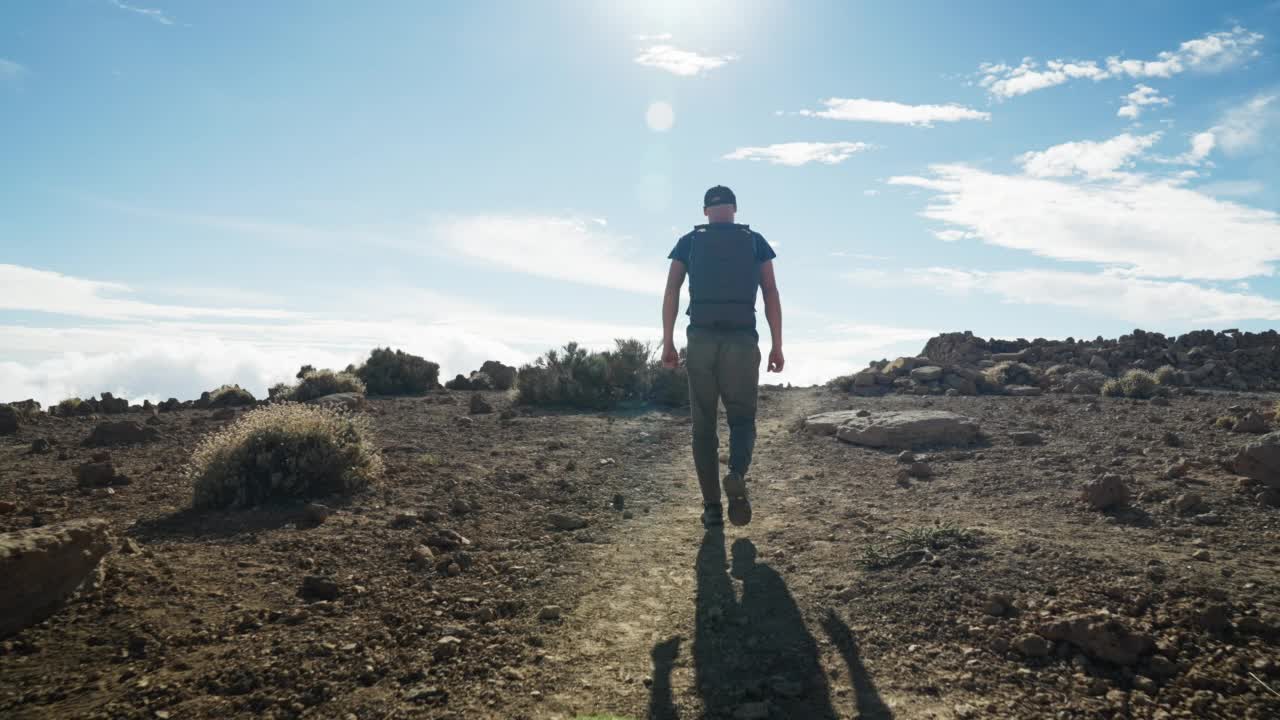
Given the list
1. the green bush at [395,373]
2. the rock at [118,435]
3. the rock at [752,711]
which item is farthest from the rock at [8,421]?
the rock at [752,711]

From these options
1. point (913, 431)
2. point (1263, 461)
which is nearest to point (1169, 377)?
point (913, 431)

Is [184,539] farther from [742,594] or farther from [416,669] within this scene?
[742,594]

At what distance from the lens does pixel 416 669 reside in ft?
9.90

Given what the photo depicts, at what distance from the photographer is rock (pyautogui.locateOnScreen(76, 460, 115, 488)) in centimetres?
620

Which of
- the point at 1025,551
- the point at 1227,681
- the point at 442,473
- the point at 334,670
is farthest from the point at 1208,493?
the point at 442,473

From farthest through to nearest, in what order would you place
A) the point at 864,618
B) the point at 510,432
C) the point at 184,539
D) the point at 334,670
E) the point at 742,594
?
the point at 510,432, the point at 184,539, the point at 742,594, the point at 864,618, the point at 334,670

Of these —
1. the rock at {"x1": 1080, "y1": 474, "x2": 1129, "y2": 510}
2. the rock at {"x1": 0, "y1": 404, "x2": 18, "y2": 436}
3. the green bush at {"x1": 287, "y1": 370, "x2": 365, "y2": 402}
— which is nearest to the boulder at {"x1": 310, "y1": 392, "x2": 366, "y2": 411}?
the green bush at {"x1": 287, "y1": 370, "x2": 365, "y2": 402}

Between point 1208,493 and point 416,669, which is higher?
point 1208,493

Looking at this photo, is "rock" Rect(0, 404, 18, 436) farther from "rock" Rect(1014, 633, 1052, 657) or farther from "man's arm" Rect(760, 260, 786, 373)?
"rock" Rect(1014, 633, 1052, 657)

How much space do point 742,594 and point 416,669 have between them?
1839 mm

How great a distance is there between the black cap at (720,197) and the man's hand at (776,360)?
1.26 metres

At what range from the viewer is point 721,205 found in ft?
17.9

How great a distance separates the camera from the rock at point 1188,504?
502 cm

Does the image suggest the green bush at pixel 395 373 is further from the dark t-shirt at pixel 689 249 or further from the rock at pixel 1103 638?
the rock at pixel 1103 638
